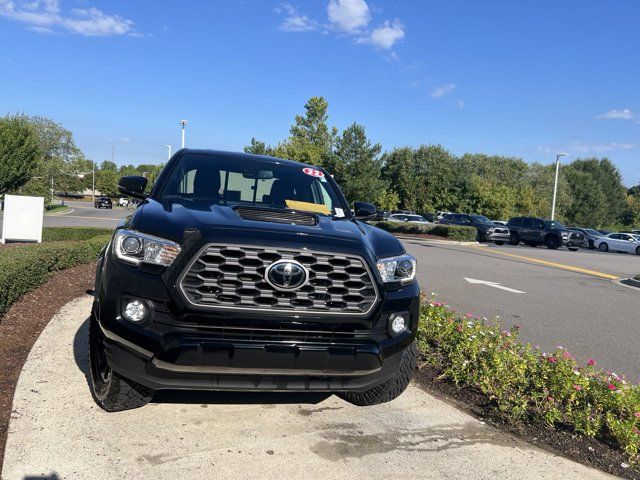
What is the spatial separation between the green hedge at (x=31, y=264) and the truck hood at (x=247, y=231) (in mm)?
2786

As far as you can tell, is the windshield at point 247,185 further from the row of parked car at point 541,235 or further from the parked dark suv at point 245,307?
the row of parked car at point 541,235

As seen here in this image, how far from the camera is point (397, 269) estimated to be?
3326mm

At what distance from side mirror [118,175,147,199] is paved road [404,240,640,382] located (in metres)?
4.71

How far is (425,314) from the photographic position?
564 centimetres

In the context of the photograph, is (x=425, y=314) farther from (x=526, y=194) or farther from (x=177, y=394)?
(x=526, y=194)

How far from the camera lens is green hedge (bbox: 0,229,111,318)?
538 centimetres

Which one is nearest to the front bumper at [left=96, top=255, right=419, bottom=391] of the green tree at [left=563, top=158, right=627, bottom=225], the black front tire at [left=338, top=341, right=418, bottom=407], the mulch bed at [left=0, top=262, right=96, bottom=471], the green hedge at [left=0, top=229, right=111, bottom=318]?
the black front tire at [left=338, top=341, right=418, bottom=407]

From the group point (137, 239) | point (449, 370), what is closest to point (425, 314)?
point (449, 370)

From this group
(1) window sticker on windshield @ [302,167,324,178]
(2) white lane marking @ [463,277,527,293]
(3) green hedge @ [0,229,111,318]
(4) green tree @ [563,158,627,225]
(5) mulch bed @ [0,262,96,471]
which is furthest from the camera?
(4) green tree @ [563,158,627,225]

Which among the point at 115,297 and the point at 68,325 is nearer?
the point at 115,297

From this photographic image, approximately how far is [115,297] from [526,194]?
6231 centimetres

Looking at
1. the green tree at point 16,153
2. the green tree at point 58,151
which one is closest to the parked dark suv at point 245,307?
the green tree at point 16,153

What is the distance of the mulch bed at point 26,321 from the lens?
12.0 feet

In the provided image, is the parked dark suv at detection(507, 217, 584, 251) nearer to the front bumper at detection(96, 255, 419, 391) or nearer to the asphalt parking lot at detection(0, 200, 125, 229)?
the asphalt parking lot at detection(0, 200, 125, 229)
